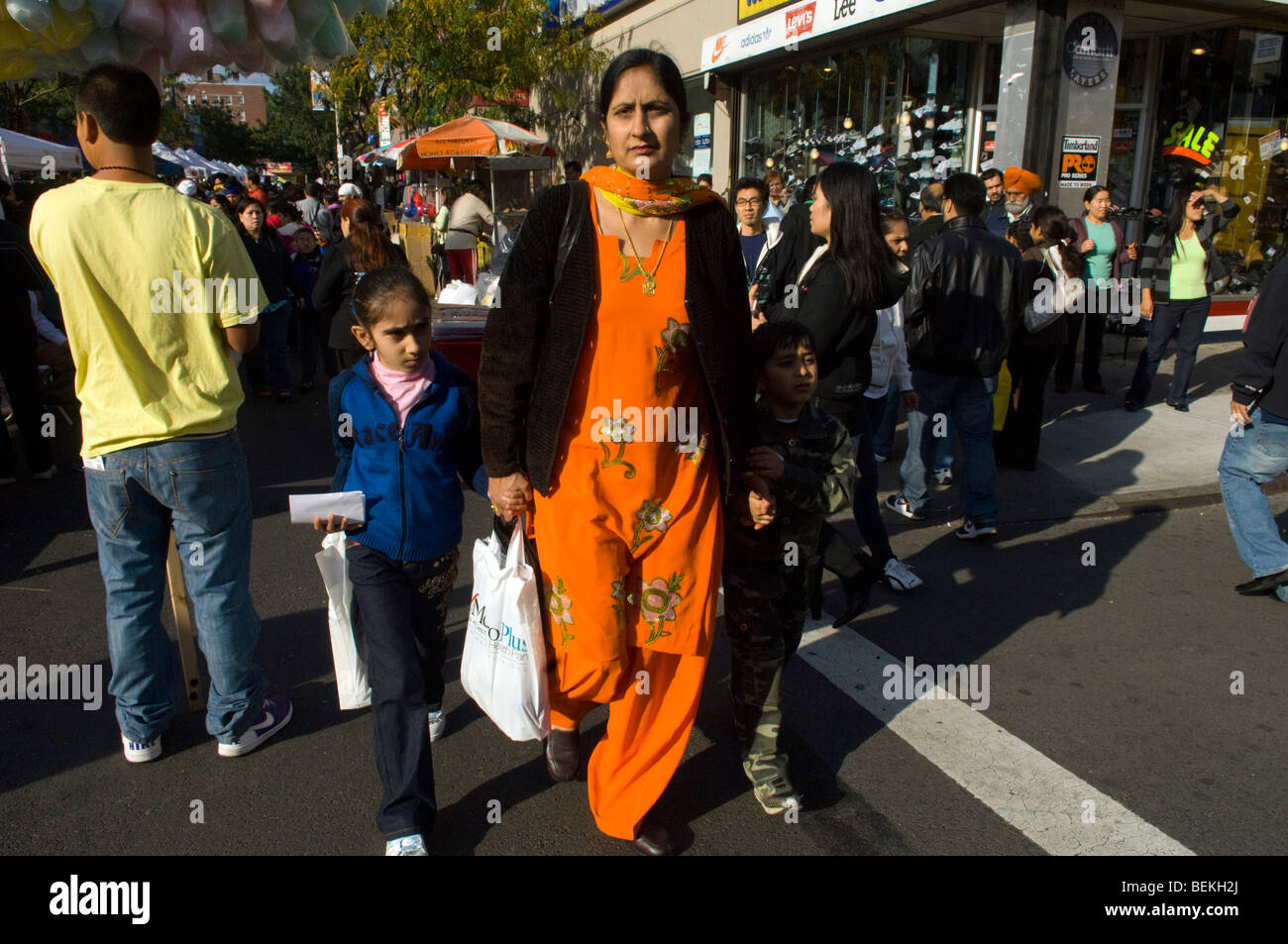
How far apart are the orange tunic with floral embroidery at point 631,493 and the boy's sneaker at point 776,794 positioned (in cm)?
62

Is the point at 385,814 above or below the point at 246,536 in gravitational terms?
below

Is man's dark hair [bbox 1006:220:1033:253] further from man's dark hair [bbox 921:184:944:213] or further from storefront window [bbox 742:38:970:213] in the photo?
storefront window [bbox 742:38:970:213]

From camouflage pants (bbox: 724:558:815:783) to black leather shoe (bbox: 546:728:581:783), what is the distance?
55 cm

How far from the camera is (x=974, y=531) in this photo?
18.2ft

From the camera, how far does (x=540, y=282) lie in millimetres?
2482

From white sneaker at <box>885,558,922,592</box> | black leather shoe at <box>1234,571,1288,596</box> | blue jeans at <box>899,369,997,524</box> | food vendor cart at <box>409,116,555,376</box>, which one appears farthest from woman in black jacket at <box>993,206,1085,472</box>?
food vendor cart at <box>409,116,555,376</box>

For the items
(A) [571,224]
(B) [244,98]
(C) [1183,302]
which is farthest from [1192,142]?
(B) [244,98]

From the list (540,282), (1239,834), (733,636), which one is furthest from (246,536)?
(1239,834)

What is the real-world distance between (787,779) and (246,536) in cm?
197

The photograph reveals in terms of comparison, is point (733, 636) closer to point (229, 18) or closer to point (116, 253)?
point (116, 253)

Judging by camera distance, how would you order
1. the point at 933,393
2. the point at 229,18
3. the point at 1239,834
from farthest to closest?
1. the point at 933,393
2. the point at 229,18
3. the point at 1239,834

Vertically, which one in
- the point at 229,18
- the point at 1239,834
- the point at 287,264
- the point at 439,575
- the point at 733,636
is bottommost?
the point at 1239,834

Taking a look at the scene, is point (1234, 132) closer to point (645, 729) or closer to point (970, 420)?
point (970, 420)

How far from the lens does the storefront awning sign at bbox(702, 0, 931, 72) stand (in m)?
11.1
